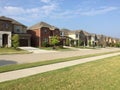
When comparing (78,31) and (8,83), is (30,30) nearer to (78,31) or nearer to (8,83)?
(78,31)

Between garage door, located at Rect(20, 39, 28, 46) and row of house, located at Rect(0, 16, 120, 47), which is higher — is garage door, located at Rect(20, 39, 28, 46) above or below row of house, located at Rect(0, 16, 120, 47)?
below

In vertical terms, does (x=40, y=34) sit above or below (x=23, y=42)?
above

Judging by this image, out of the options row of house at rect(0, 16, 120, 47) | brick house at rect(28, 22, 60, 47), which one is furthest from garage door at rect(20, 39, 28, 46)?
brick house at rect(28, 22, 60, 47)

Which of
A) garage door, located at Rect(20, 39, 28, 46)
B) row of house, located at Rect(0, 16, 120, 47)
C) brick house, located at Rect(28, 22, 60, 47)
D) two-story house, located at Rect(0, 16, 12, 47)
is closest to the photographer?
two-story house, located at Rect(0, 16, 12, 47)

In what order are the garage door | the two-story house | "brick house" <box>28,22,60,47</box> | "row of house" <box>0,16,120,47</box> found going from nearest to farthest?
the two-story house < "row of house" <box>0,16,120,47</box> < the garage door < "brick house" <box>28,22,60,47</box>

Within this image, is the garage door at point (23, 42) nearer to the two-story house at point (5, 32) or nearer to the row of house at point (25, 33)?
the row of house at point (25, 33)

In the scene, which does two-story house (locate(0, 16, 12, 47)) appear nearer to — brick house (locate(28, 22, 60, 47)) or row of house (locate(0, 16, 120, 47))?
row of house (locate(0, 16, 120, 47))

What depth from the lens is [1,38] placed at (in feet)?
139

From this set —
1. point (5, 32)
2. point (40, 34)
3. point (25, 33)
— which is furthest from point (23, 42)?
point (5, 32)

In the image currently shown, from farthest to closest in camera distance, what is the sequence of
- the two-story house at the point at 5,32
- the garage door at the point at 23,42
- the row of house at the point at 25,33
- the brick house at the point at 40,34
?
the brick house at the point at 40,34 → the garage door at the point at 23,42 → the row of house at the point at 25,33 → the two-story house at the point at 5,32

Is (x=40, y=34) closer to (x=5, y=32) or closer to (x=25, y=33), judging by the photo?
(x=25, y=33)

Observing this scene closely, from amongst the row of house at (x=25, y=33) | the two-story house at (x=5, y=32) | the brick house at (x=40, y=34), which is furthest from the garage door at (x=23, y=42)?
the two-story house at (x=5, y=32)

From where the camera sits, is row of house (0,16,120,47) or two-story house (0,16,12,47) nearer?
two-story house (0,16,12,47)

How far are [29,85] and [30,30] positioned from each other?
49122mm
